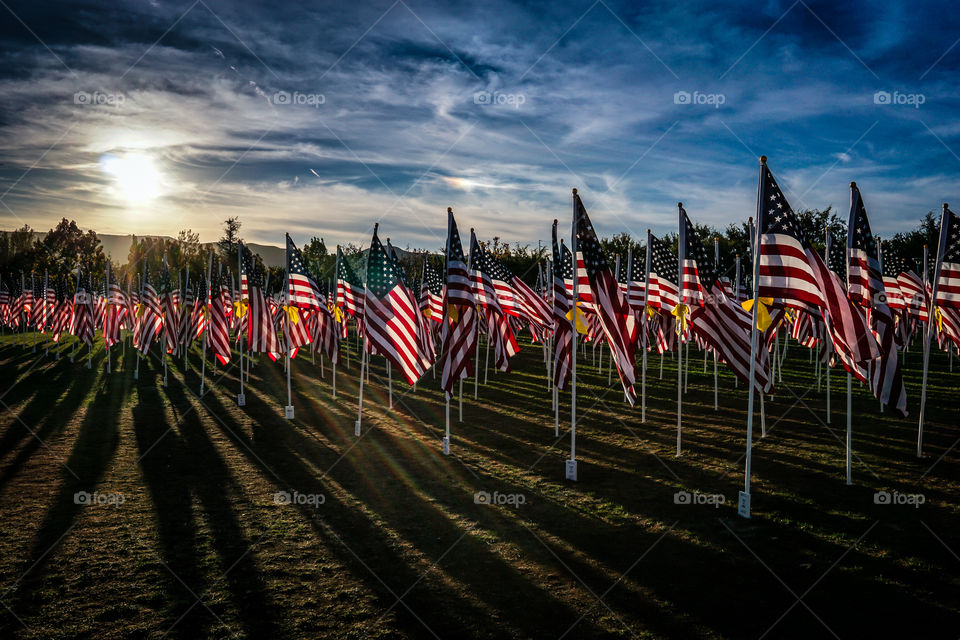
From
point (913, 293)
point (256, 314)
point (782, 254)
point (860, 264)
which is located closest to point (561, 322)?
point (782, 254)

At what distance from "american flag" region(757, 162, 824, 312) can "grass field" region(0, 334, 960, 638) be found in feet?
13.2

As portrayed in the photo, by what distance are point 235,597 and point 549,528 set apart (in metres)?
5.08

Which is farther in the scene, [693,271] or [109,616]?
[693,271]

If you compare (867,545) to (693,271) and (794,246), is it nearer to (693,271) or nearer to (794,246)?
(794,246)

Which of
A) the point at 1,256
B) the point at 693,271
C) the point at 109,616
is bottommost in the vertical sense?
the point at 109,616

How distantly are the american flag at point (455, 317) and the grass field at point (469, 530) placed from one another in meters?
2.41

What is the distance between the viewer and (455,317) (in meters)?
14.4

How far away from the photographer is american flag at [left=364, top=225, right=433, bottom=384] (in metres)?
14.5

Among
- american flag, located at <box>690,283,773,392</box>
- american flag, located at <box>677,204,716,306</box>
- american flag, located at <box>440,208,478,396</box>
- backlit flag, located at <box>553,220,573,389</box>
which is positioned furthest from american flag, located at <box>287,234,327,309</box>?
american flag, located at <box>690,283,773,392</box>

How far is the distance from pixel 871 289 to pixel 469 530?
898 cm

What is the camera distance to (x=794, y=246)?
10.2 metres

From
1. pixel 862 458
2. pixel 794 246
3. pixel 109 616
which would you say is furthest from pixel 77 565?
pixel 862 458

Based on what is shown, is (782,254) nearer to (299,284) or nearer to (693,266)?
(693,266)

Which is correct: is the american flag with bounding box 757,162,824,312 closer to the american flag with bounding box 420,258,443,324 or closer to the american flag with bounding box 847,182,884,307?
the american flag with bounding box 847,182,884,307
